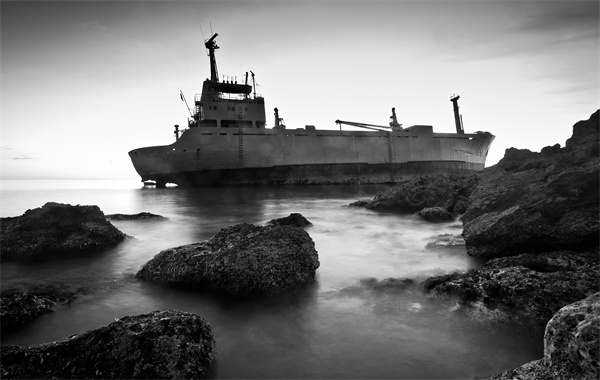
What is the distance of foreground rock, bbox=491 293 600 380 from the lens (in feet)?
6.26

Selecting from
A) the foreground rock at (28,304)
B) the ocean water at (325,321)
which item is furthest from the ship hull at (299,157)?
the foreground rock at (28,304)

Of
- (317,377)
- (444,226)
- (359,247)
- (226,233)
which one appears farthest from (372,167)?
(317,377)

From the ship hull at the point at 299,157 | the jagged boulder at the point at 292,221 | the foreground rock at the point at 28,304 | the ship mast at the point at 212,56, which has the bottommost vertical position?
the foreground rock at the point at 28,304

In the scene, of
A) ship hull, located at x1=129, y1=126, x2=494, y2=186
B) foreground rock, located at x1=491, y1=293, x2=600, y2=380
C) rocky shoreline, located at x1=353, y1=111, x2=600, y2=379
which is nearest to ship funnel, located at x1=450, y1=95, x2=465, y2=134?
ship hull, located at x1=129, y1=126, x2=494, y2=186

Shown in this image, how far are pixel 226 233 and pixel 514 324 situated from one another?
4.71m

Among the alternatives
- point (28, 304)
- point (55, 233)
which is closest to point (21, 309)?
point (28, 304)

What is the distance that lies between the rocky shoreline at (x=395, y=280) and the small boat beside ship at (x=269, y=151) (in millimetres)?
28412

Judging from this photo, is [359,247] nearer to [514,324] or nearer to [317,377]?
[514,324]

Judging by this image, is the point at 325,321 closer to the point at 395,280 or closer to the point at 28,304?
the point at 395,280

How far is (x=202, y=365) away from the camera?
293cm

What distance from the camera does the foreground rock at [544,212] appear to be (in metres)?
5.16

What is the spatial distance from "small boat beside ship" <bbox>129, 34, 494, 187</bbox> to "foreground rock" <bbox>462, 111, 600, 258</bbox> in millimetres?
32112

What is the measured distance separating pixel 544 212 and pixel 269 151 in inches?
1385

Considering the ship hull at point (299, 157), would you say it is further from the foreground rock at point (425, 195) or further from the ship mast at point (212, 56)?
the foreground rock at point (425, 195)
